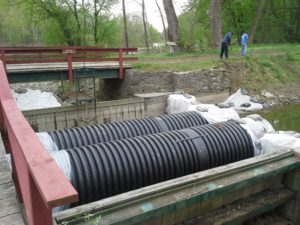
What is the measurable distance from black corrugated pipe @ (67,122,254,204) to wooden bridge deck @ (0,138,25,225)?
2.04m

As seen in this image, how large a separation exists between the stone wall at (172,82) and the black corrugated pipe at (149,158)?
8.29 meters

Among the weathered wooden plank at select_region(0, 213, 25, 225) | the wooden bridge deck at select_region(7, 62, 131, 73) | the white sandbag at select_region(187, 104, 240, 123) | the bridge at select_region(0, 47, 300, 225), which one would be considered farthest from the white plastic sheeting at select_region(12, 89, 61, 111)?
the weathered wooden plank at select_region(0, 213, 25, 225)

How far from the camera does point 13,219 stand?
2.47m

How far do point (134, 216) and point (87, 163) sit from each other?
2.01m

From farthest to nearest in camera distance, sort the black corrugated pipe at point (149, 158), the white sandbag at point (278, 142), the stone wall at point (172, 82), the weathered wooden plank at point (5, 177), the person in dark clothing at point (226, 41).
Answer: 1. the person in dark clothing at point (226, 41)
2. the stone wall at point (172, 82)
3. the white sandbag at point (278, 142)
4. the black corrugated pipe at point (149, 158)
5. the weathered wooden plank at point (5, 177)

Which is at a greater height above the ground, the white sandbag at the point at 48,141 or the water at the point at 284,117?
the white sandbag at the point at 48,141

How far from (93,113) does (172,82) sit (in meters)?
5.24

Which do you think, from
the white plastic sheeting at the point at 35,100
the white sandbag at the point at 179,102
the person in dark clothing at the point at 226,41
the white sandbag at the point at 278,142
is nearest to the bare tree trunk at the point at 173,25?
the person in dark clothing at the point at 226,41

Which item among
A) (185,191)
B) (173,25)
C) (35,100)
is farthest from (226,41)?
(185,191)

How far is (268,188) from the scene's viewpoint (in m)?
5.27

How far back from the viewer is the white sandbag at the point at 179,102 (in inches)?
446

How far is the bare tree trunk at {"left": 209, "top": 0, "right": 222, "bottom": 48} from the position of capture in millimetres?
20641

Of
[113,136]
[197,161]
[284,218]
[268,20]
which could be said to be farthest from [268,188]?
[268,20]

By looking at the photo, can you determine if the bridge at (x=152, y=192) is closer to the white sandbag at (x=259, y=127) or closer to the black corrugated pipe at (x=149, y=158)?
the black corrugated pipe at (x=149, y=158)
